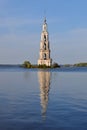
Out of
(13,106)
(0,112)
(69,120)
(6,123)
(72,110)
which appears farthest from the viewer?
(13,106)

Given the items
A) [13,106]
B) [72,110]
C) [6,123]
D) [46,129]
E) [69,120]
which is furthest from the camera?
[13,106]

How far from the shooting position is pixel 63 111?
948 inches

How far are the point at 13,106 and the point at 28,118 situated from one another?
221 inches

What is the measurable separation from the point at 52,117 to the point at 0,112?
3957 millimetres

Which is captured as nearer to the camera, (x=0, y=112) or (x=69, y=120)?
(x=69, y=120)

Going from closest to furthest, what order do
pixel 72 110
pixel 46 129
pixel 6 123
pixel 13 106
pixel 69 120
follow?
pixel 46 129 < pixel 6 123 < pixel 69 120 < pixel 72 110 < pixel 13 106

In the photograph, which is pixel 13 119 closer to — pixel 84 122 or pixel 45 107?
pixel 84 122

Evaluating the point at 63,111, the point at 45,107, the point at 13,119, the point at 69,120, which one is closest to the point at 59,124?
the point at 69,120

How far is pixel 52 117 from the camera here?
21.4 meters

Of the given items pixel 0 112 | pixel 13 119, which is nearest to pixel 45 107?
pixel 0 112

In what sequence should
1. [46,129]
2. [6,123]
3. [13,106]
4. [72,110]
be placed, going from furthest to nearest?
[13,106]
[72,110]
[6,123]
[46,129]

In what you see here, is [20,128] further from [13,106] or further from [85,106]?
[85,106]

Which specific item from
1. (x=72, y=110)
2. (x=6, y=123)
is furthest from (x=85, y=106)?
(x=6, y=123)

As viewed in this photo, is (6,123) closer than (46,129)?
No
